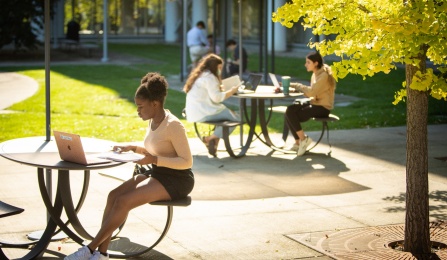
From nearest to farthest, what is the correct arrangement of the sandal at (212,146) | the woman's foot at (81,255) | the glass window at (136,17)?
the woman's foot at (81,255) < the sandal at (212,146) < the glass window at (136,17)

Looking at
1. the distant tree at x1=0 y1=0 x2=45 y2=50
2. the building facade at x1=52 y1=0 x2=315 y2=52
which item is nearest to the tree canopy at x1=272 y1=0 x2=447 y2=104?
the distant tree at x1=0 y1=0 x2=45 y2=50

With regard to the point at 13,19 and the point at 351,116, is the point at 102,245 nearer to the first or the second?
the point at 351,116

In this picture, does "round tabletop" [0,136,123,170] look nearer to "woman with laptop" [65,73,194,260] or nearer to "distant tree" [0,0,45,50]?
"woman with laptop" [65,73,194,260]

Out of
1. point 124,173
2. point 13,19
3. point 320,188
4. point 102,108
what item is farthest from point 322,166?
point 13,19

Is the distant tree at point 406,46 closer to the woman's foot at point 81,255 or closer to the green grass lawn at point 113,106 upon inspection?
the woman's foot at point 81,255

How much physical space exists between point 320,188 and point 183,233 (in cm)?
257

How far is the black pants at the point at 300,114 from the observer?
12.3 meters

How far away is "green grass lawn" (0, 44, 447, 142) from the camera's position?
1498 cm

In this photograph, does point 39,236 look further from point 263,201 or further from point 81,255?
point 263,201

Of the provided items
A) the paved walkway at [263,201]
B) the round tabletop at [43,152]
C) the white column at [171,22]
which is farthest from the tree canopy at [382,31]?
the white column at [171,22]

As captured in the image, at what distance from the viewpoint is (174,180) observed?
6.84 meters

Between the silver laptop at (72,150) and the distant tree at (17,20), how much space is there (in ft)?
90.5

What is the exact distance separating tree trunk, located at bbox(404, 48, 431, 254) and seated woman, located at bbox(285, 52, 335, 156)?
4.91 m

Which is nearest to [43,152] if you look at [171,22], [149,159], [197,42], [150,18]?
[149,159]
